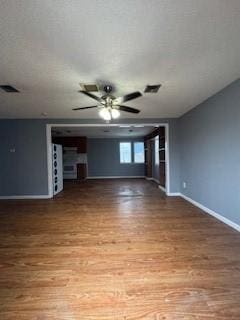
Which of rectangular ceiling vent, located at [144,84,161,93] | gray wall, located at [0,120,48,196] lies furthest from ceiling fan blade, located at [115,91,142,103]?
gray wall, located at [0,120,48,196]

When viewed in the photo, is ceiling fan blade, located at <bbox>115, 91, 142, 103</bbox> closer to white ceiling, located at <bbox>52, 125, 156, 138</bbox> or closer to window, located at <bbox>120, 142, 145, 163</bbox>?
white ceiling, located at <bbox>52, 125, 156, 138</bbox>

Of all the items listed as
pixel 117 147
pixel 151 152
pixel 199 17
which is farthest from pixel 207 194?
pixel 117 147

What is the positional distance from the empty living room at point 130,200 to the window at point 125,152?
20.4 feet

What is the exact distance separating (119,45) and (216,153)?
2.74m

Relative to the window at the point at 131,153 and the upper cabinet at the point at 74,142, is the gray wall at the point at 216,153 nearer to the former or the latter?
the window at the point at 131,153

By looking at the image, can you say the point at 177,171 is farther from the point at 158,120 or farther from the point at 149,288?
the point at 149,288

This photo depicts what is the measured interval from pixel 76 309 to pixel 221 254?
1.75 m

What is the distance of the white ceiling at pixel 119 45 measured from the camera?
5.58 feet

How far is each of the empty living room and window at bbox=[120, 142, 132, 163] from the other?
623 centimetres

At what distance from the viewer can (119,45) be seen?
2229 mm

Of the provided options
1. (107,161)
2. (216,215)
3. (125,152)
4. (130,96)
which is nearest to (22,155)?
(130,96)

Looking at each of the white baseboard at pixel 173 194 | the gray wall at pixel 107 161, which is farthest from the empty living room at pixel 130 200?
the gray wall at pixel 107 161

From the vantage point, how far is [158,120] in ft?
20.8

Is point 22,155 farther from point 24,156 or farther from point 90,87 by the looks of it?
point 90,87
